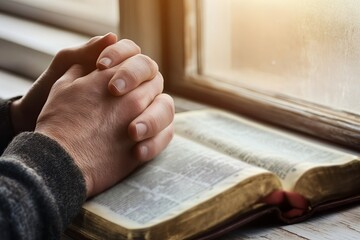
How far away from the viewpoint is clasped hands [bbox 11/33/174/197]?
1.01 metres

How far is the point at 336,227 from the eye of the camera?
102cm

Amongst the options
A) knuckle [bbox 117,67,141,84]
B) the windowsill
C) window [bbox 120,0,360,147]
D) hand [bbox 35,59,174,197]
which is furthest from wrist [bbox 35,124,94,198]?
the windowsill

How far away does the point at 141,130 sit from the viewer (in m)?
1.04

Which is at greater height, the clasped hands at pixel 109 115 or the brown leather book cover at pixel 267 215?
the clasped hands at pixel 109 115

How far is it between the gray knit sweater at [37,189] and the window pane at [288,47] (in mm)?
443

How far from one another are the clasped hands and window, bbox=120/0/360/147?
0.27m

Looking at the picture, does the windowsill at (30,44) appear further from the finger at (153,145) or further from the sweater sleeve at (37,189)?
the sweater sleeve at (37,189)

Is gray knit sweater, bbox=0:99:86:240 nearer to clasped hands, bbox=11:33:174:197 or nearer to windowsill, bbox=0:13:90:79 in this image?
clasped hands, bbox=11:33:174:197

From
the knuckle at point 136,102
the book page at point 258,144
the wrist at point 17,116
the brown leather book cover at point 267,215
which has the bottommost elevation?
the brown leather book cover at point 267,215

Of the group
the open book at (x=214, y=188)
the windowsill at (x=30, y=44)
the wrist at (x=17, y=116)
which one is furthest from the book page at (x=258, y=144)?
the windowsill at (x=30, y=44)

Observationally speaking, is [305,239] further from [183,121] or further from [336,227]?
[183,121]

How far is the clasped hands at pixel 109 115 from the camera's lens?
3.31ft

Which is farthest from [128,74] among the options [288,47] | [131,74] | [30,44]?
[30,44]

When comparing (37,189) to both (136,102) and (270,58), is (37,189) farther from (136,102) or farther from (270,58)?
(270,58)
